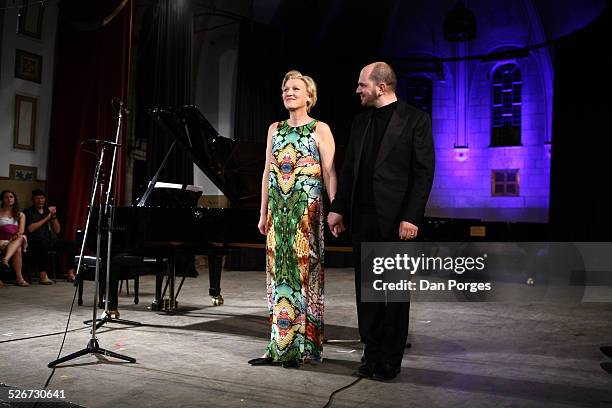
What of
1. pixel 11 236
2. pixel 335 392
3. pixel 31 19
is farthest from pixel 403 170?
pixel 31 19

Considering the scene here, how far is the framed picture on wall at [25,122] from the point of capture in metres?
8.12

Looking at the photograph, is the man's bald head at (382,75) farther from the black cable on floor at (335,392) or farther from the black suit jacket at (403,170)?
the black cable on floor at (335,392)

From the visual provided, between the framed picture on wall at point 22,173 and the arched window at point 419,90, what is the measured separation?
9.14m

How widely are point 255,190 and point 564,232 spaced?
23.3 ft

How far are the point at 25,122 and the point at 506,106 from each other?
34.5 feet

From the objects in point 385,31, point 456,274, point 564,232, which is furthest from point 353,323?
point 385,31

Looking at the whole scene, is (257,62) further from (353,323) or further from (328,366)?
(328,366)

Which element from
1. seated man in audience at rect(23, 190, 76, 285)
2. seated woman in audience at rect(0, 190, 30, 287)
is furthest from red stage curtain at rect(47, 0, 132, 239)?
seated woman in audience at rect(0, 190, 30, 287)

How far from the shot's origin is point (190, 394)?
254 centimetres

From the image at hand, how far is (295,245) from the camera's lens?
3.09 metres

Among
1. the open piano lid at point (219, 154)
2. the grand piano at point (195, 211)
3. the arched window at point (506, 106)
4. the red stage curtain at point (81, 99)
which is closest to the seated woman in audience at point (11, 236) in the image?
the red stage curtain at point (81, 99)

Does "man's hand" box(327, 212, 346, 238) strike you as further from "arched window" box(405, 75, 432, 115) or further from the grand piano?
"arched window" box(405, 75, 432, 115)

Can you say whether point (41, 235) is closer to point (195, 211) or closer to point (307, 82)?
point (195, 211)

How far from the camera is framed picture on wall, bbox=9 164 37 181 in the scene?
802 cm
